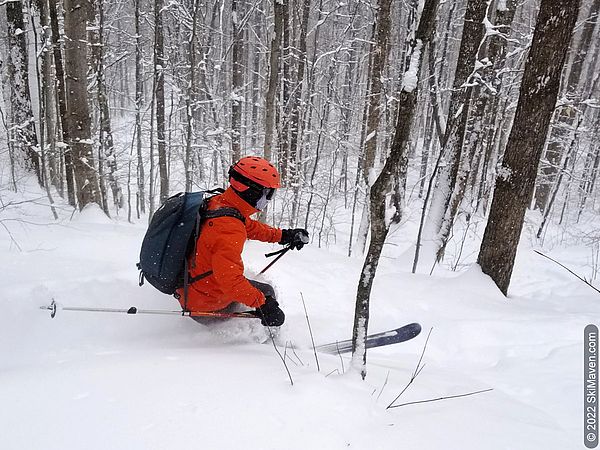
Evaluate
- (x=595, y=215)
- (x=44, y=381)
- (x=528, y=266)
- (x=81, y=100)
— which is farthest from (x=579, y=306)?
(x=595, y=215)

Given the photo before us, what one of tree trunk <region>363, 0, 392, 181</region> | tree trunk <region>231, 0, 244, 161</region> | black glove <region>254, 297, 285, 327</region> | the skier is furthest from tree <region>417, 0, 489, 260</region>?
tree trunk <region>231, 0, 244, 161</region>

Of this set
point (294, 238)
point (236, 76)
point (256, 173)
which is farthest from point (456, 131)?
point (236, 76)

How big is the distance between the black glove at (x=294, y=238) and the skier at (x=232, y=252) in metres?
0.84

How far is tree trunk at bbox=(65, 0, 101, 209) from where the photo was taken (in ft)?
20.9

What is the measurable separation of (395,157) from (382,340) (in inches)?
73.4

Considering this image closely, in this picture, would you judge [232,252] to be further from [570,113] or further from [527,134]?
[570,113]

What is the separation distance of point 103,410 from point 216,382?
1.94 ft

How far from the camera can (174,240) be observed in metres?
3.05

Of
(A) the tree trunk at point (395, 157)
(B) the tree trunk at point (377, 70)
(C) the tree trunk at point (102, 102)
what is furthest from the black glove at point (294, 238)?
(C) the tree trunk at point (102, 102)

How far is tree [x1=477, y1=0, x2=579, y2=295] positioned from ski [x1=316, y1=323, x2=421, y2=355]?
76.4 inches

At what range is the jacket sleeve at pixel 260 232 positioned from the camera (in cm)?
397

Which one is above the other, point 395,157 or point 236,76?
→ point 236,76

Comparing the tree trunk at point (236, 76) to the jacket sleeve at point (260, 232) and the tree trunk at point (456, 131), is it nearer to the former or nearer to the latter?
the tree trunk at point (456, 131)

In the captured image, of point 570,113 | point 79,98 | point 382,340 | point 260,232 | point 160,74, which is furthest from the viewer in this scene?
point 570,113
